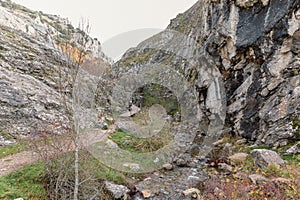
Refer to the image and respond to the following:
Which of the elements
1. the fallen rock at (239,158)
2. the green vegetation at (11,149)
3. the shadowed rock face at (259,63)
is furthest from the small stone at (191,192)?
the green vegetation at (11,149)

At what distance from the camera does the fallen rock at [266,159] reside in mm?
7629

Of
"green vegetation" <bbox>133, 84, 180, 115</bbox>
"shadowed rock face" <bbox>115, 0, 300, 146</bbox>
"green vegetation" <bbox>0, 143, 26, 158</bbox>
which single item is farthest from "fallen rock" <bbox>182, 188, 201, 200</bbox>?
"green vegetation" <bbox>133, 84, 180, 115</bbox>

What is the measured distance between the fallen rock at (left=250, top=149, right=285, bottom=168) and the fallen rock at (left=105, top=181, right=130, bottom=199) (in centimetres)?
547

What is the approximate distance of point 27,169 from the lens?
7.16 meters

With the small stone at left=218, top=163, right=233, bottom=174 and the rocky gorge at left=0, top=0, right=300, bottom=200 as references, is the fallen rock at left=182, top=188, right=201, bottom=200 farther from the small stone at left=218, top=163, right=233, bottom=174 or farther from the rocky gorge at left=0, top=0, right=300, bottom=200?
the small stone at left=218, top=163, right=233, bottom=174

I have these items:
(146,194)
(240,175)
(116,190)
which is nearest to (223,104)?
(240,175)

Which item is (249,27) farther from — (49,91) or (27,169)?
(49,91)

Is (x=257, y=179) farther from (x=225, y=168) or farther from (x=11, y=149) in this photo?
(x=11, y=149)

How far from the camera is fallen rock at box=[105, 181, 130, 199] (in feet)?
23.3

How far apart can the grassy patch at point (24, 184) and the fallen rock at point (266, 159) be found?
319 inches

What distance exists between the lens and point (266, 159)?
25.8 ft

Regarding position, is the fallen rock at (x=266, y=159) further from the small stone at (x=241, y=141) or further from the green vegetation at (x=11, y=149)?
the green vegetation at (x=11, y=149)

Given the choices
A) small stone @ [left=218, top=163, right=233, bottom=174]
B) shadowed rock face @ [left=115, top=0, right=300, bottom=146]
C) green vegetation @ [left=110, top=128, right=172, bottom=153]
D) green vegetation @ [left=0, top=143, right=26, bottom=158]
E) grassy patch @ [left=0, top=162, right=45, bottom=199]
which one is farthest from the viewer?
green vegetation @ [left=110, top=128, right=172, bottom=153]

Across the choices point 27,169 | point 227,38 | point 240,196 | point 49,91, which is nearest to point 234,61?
point 227,38
